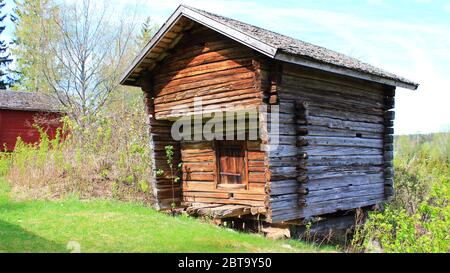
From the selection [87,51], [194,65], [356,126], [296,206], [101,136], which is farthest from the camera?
[87,51]

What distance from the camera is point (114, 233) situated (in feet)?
28.1

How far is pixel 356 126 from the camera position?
11586 millimetres

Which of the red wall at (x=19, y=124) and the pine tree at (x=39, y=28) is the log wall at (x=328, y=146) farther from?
the red wall at (x=19, y=124)

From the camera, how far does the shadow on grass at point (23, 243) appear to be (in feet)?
24.1

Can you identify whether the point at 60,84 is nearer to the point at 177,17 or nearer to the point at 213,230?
the point at 177,17

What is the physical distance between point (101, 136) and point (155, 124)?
471cm

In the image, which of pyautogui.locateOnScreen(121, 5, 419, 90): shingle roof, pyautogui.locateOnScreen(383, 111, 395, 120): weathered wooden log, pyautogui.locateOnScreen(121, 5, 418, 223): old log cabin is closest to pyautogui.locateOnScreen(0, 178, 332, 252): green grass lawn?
pyautogui.locateOnScreen(121, 5, 418, 223): old log cabin

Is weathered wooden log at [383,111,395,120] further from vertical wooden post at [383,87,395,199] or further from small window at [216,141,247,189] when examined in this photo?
small window at [216,141,247,189]

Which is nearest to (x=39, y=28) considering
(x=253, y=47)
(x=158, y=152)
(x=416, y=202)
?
(x=158, y=152)

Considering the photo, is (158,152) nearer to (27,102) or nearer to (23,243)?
(23,243)

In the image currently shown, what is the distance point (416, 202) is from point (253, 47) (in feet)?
25.0

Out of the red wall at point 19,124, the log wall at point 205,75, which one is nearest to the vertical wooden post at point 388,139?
the log wall at point 205,75

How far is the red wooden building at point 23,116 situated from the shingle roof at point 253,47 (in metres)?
15.9

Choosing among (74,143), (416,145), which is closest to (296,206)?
(74,143)
